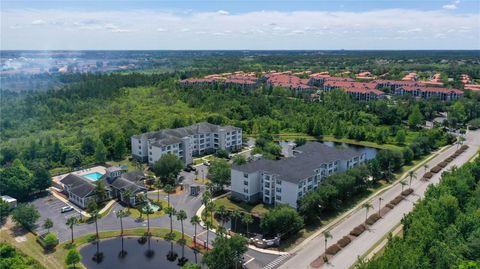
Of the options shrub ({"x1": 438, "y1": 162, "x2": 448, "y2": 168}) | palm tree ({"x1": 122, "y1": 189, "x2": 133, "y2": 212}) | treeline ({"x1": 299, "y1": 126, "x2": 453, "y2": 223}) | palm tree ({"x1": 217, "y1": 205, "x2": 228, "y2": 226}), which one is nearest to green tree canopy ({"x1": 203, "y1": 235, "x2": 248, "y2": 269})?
palm tree ({"x1": 217, "y1": 205, "x2": 228, "y2": 226})

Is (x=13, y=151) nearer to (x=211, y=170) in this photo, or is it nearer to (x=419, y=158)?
(x=211, y=170)

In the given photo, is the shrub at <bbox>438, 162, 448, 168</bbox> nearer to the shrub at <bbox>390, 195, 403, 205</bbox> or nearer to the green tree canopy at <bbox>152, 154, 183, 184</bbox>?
the shrub at <bbox>390, 195, 403, 205</bbox>

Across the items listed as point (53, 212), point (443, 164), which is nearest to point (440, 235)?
point (443, 164)

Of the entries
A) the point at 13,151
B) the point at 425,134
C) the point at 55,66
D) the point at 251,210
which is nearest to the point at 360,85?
the point at 425,134

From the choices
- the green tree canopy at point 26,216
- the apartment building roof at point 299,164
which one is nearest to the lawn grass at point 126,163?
the apartment building roof at point 299,164

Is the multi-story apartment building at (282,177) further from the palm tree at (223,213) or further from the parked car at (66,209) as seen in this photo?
the parked car at (66,209)

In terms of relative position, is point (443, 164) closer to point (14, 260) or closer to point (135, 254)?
point (135, 254)

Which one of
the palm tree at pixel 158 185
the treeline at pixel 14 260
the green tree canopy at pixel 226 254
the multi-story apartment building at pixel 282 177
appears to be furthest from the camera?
the palm tree at pixel 158 185
